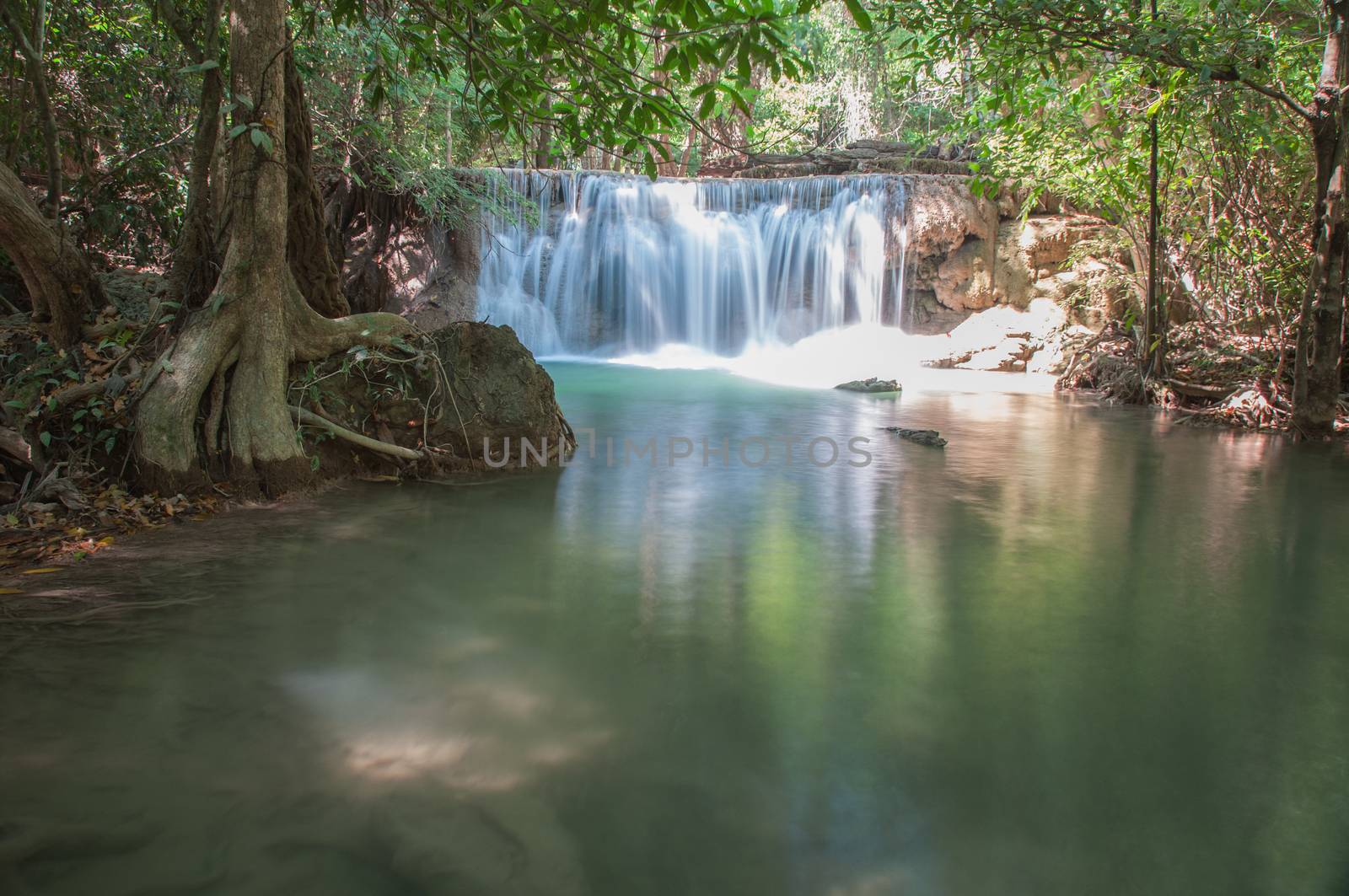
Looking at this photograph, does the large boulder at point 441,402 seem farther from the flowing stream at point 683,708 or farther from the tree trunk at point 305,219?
the tree trunk at point 305,219

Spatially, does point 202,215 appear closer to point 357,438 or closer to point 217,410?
point 217,410

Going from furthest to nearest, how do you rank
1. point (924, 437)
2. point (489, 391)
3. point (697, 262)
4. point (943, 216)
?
point (697, 262) < point (943, 216) < point (924, 437) < point (489, 391)

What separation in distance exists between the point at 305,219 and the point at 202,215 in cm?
68

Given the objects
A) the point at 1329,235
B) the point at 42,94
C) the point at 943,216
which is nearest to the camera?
the point at 42,94

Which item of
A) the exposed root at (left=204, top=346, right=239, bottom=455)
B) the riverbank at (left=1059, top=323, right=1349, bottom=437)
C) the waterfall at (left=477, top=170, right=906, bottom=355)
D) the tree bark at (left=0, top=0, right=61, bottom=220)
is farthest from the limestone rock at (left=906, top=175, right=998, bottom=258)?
the exposed root at (left=204, top=346, right=239, bottom=455)

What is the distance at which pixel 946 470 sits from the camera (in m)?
7.39

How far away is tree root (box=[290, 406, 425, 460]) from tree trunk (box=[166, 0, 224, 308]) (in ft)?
3.22

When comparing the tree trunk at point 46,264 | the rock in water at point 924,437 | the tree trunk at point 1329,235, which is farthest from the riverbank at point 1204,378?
the tree trunk at point 46,264

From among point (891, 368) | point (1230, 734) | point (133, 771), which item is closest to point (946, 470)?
point (1230, 734)

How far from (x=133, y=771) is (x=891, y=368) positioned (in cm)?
1520

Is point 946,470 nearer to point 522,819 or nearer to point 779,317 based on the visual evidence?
point 522,819

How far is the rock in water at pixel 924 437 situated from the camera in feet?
27.7

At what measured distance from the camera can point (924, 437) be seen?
28.1ft

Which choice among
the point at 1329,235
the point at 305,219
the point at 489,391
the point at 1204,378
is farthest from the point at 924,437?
the point at 305,219
